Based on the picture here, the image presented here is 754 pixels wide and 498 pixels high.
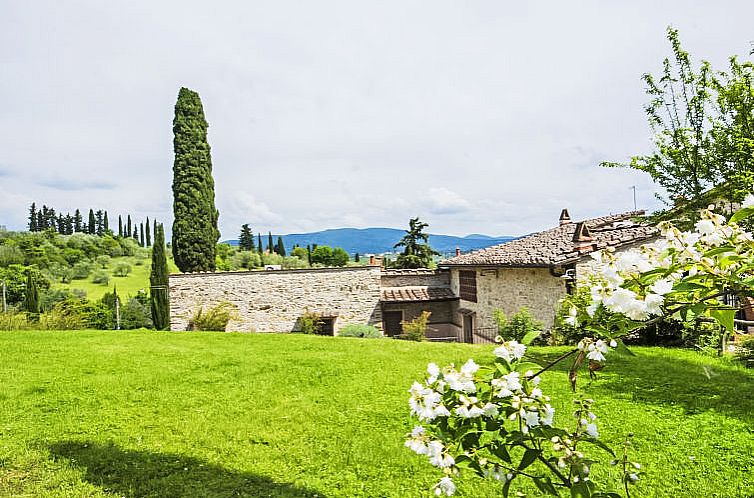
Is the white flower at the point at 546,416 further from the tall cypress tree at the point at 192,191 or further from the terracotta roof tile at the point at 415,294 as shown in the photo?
the tall cypress tree at the point at 192,191

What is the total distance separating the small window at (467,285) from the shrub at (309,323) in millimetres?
6081

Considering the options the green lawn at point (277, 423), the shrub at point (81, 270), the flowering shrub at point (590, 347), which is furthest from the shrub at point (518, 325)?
the shrub at point (81, 270)

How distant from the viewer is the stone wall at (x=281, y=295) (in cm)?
1866

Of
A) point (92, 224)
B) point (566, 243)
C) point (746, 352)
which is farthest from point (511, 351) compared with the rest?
point (92, 224)

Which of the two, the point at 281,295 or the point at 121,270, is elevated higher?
the point at 121,270

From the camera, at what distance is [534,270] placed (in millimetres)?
13992

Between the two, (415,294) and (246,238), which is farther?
(246,238)

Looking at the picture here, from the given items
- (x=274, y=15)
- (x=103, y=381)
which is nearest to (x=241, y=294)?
(x=103, y=381)

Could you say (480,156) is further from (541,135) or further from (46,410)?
(46,410)

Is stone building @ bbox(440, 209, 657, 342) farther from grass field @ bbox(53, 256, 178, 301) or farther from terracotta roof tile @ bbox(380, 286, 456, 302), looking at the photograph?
grass field @ bbox(53, 256, 178, 301)

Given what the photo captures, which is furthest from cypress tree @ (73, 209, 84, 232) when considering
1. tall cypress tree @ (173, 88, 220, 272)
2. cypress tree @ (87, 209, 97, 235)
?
tall cypress tree @ (173, 88, 220, 272)

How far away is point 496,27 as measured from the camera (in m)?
9.41

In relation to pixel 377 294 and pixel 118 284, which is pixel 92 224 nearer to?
pixel 118 284

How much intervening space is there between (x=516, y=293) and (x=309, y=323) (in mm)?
7900
